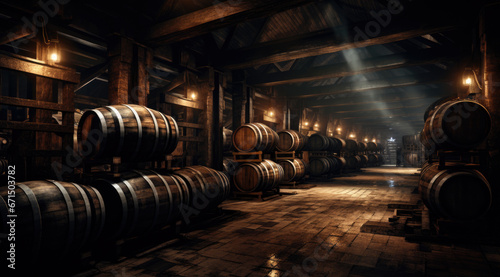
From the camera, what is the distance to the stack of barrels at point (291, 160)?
11195mm

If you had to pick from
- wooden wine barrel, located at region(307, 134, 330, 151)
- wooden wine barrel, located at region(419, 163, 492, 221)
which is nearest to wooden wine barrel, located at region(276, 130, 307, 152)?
wooden wine barrel, located at region(307, 134, 330, 151)

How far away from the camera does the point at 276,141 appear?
32.9 ft

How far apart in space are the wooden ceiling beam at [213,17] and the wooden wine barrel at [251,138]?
3259mm

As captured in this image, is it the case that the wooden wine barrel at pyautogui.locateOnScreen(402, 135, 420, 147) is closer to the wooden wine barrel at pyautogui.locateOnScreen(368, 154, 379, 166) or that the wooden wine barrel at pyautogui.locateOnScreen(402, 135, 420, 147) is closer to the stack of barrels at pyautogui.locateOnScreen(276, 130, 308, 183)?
the wooden wine barrel at pyautogui.locateOnScreen(368, 154, 379, 166)

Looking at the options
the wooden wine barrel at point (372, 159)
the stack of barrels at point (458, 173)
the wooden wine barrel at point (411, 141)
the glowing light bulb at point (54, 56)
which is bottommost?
the wooden wine barrel at point (372, 159)

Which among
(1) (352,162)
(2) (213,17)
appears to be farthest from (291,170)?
(1) (352,162)

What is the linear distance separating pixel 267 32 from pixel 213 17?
A: 442cm

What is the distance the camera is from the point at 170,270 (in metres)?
3.26

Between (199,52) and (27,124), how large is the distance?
5778mm

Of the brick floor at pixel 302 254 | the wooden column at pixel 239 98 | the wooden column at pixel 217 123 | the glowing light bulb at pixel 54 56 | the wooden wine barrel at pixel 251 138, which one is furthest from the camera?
the wooden column at pixel 239 98

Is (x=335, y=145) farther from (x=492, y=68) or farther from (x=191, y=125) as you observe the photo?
(x=492, y=68)

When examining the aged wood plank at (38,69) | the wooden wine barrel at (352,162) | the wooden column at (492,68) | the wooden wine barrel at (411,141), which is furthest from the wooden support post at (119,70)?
the wooden wine barrel at (411,141)

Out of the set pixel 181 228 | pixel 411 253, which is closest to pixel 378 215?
pixel 411 253

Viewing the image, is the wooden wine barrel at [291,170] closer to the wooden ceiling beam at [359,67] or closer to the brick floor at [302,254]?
the wooden ceiling beam at [359,67]
